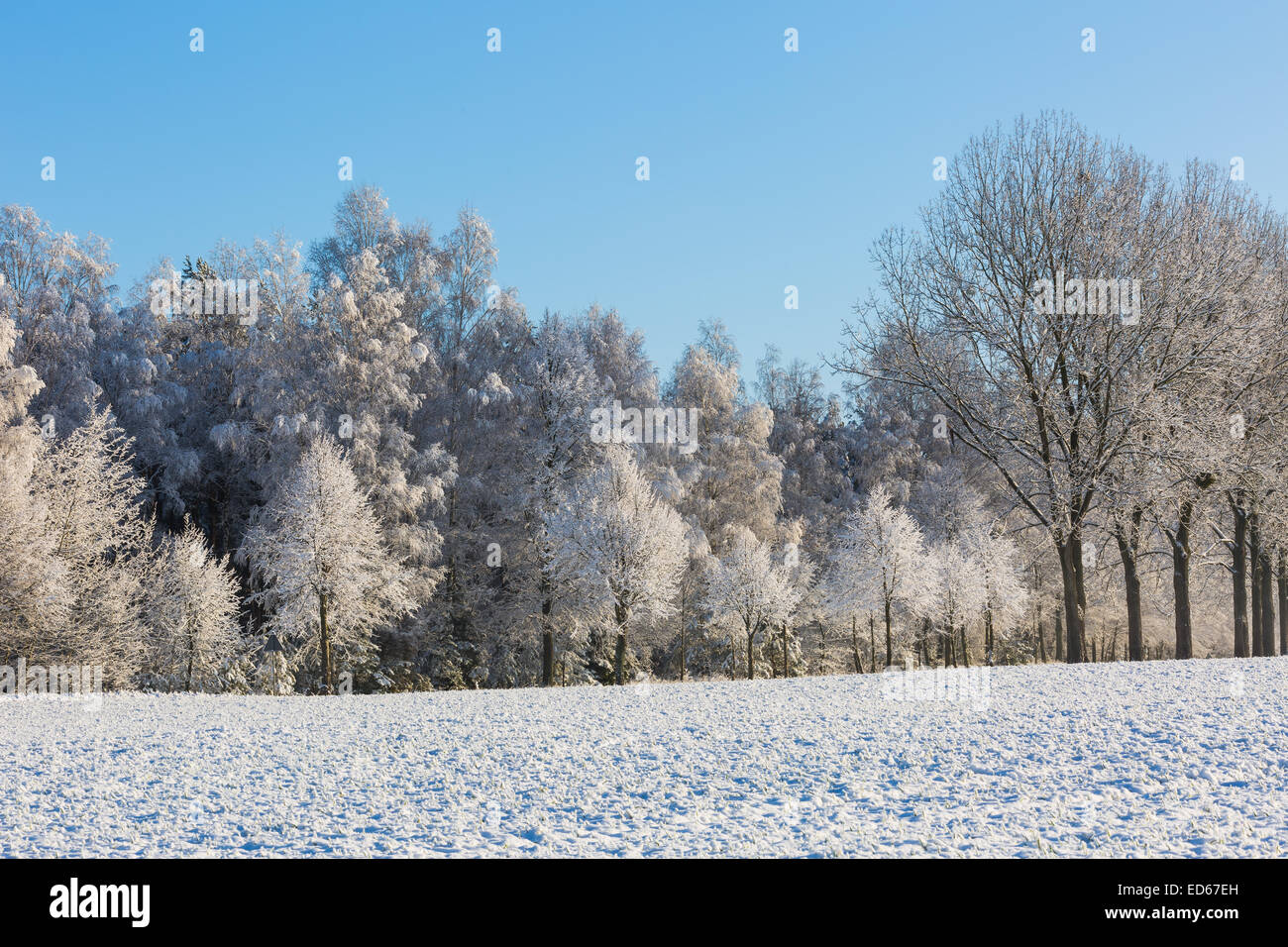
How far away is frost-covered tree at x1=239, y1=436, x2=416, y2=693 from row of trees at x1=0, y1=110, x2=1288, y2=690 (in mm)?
146

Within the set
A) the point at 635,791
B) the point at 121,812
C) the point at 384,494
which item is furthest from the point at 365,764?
the point at 384,494

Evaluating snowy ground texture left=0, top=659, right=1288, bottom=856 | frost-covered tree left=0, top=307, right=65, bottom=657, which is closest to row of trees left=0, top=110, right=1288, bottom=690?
frost-covered tree left=0, top=307, right=65, bottom=657

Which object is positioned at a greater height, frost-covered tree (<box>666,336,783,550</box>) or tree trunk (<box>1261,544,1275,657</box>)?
frost-covered tree (<box>666,336,783,550</box>)

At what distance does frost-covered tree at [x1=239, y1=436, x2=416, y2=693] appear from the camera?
2400 cm

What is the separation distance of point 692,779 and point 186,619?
22367 mm

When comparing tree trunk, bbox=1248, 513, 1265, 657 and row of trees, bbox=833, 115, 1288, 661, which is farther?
tree trunk, bbox=1248, 513, 1265, 657

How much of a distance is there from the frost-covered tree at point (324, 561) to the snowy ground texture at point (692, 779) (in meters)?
9.85

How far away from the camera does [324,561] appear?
78.5 ft

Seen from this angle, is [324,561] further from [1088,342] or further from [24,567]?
[1088,342]

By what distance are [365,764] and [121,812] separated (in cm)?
252

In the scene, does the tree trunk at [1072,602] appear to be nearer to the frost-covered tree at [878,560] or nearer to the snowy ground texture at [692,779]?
the snowy ground texture at [692,779]

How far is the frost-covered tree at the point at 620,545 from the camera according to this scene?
25750 millimetres

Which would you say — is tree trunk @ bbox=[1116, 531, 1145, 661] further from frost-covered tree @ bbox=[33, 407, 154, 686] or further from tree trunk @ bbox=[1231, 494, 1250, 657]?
frost-covered tree @ bbox=[33, 407, 154, 686]

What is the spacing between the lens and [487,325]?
119 feet
